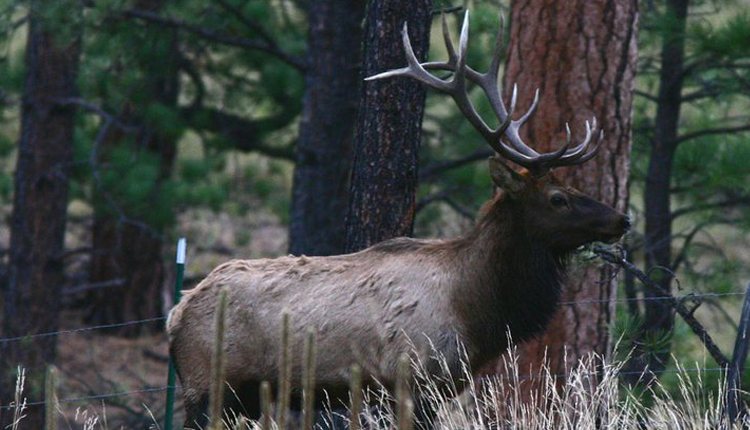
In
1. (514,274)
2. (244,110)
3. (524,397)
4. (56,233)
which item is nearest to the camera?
(514,274)

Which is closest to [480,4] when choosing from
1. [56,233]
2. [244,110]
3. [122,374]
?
[244,110]

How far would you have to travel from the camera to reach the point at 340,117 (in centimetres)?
1170

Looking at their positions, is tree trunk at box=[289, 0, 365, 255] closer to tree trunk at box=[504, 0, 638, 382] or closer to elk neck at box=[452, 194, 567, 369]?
tree trunk at box=[504, 0, 638, 382]

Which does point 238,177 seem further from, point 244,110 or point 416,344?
point 416,344

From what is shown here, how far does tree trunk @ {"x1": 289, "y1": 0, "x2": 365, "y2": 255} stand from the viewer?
1158cm

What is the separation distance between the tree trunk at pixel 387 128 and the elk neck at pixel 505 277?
2.42 feet

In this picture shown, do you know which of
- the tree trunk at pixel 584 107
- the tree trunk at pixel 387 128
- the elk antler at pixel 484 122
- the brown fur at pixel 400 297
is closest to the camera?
the brown fur at pixel 400 297

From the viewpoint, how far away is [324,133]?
11.6 meters

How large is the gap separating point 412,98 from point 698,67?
4.83 metres

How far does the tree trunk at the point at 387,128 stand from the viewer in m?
7.15

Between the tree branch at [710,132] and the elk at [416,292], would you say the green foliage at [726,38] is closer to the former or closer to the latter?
the tree branch at [710,132]

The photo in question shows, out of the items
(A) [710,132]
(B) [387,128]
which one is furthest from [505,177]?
(A) [710,132]

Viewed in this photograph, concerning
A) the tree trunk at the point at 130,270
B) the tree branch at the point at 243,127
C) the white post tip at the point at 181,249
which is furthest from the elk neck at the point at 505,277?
A: the tree trunk at the point at 130,270

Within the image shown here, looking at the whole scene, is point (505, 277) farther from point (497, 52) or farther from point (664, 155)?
point (664, 155)
